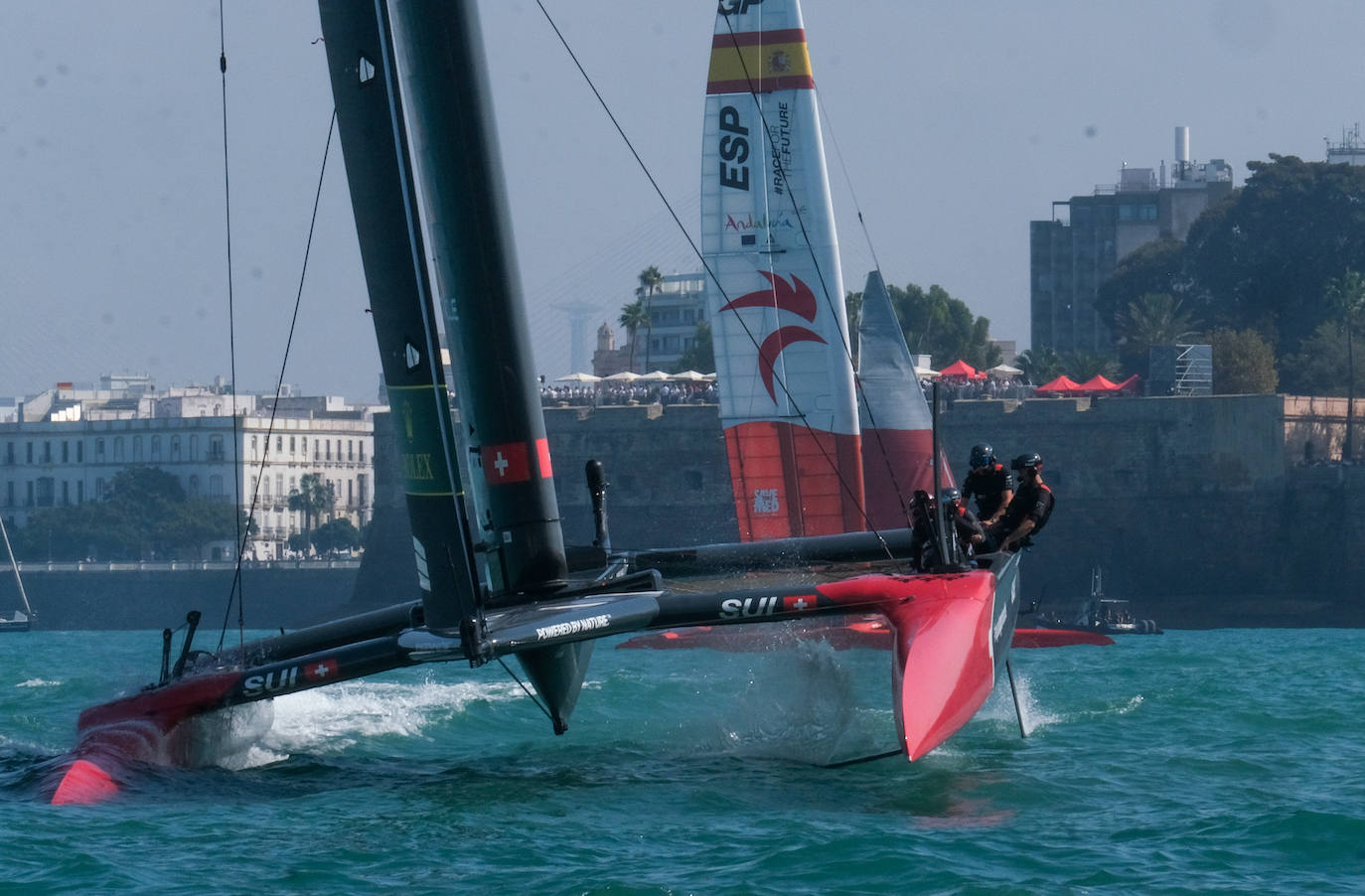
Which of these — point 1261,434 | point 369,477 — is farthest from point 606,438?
point 369,477

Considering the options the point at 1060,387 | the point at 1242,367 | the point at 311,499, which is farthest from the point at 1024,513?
the point at 311,499

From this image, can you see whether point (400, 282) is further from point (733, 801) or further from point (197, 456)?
point (197, 456)

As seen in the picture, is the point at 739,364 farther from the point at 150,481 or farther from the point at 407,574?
the point at 150,481

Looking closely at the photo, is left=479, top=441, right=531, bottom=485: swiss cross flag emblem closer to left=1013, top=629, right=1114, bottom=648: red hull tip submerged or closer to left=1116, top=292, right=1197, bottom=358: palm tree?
left=1013, top=629, right=1114, bottom=648: red hull tip submerged

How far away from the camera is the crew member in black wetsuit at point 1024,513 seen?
1125 cm

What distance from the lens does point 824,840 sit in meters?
7.80

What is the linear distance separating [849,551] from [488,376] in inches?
112

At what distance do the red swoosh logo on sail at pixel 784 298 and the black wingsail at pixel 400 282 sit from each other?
9.88 m

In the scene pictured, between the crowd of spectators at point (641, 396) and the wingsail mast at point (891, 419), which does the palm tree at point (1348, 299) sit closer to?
the crowd of spectators at point (641, 396)

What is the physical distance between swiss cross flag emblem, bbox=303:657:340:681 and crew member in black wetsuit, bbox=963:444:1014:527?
408cm

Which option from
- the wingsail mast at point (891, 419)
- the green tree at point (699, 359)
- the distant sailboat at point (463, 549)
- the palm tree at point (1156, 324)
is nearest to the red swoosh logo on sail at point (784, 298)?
the wingsail mast at point (891, 419)

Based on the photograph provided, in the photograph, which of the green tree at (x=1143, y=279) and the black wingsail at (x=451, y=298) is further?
the green tree at (x=1143, y=279)

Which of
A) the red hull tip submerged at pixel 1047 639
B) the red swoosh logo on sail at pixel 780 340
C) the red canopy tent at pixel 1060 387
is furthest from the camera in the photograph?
the red canopy tent at pixel 1060 387

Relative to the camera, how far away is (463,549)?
30.4 feet
